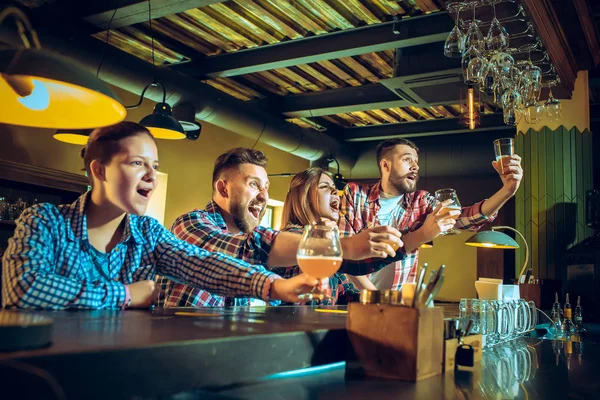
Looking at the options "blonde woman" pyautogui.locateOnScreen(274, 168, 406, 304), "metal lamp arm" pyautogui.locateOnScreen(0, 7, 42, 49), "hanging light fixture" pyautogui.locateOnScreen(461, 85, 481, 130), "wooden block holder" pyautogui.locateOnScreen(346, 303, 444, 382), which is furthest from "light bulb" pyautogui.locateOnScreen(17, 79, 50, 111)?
"hanging light fixture" pyautogui.locateOnScreen(461, 85, 481, 130)

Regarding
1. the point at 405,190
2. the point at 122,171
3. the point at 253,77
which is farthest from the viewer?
the point at 253,77

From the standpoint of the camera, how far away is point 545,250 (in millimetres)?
4902

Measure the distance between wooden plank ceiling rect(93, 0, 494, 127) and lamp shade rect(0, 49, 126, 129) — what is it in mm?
3229

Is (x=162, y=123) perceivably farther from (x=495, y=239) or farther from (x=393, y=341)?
(x=393, y=341)

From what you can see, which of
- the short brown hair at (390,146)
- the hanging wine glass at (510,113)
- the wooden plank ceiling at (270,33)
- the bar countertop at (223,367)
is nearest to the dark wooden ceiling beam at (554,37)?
the hanging wine glass at (510,113)

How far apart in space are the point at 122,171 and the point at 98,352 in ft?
3.53

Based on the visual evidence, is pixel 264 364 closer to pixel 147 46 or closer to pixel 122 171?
pixel 122 171

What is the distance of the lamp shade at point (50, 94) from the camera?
108 centimetres

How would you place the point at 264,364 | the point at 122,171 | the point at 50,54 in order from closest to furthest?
the point at 264,364
the point at 50,54
the point at 122,171

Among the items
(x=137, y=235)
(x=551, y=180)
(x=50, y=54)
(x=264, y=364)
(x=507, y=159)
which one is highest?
(x=551, y=180)

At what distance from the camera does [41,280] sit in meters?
1.44

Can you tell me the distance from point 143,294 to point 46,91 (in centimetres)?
61

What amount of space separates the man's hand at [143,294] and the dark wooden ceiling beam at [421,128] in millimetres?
6529

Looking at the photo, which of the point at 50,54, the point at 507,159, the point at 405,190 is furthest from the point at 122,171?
the point at 405,190
